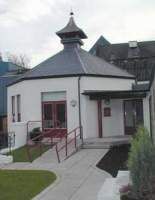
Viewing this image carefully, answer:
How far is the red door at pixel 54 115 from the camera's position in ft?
91.7

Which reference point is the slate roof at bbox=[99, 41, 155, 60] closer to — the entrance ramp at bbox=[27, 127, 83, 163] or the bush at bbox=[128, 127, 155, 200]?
the entrance ramp at bbox=[27, 127, 83, 163]

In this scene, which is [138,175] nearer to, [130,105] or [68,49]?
[130,105]

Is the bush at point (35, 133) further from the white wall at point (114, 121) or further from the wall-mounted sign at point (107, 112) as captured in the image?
the wall-mounted sign at point (107, 112)

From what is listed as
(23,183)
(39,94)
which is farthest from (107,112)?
(23,183)

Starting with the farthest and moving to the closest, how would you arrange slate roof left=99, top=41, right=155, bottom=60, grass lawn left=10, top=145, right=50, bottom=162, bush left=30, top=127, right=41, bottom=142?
slate roof left=99, top=41, right=155, bottom=60, bush left=30, top=127, right=41, bottom=142, grass lawn left=10, top=145, right=50, bottom=162

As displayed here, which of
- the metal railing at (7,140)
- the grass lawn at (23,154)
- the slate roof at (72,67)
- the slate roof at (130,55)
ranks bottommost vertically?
the grass lawn at (23,154)

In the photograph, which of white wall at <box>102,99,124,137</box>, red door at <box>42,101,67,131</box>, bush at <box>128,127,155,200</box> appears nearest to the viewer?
bush at <box>128,127,155,200</box>

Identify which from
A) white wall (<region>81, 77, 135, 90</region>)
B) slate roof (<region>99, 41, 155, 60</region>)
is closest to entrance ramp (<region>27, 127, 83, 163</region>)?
white wall (<region>81, 77, 135, 90</region>)

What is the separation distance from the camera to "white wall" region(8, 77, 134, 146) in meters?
27.3

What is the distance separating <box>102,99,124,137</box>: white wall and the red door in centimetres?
256

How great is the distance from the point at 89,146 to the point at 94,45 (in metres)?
37.1

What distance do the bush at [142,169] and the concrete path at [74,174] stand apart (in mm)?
2821

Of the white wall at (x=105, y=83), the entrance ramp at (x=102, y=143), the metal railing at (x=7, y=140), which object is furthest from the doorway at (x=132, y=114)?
the metal railing at (x=7, y=140)

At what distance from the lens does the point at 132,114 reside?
95.2 feet
